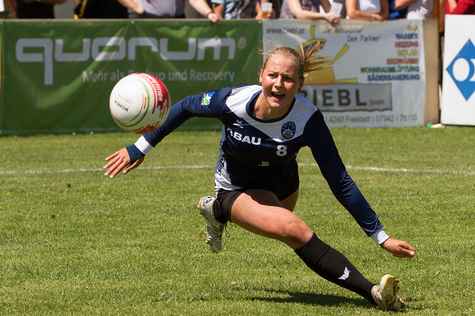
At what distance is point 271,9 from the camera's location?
593 inches

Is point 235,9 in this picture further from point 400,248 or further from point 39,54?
point 400,248

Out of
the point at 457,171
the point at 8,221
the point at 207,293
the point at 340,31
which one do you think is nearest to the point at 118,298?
the point at 207,293

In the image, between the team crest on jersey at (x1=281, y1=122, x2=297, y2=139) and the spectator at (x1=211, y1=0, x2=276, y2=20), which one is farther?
the spectator at (x1=211, y1=0, x2=276, y2=20)

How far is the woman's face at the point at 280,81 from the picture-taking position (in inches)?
205

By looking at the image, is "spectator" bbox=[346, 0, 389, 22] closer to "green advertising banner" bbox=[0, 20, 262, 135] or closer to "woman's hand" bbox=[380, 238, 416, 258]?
"green advertising banner" bbox=[0, 20, 262, 135]

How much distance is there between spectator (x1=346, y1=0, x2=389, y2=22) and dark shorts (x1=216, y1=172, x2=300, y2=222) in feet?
32.0

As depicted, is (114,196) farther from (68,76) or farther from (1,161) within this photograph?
(68,76)

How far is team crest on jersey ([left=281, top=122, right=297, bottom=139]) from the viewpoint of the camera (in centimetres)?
539

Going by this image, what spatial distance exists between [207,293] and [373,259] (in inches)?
64.7

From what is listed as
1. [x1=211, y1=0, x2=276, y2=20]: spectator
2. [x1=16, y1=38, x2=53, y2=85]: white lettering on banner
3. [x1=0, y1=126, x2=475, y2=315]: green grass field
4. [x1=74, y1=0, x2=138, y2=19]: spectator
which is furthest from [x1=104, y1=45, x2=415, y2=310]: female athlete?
[x1=74, y1=0, x2=138, y2=19]: spectator

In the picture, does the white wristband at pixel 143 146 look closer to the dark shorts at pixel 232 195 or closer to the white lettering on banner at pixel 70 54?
the dark shorts at pixel 232 195

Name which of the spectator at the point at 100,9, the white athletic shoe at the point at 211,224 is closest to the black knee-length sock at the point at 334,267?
the white athletic shoe at the point at 211,224

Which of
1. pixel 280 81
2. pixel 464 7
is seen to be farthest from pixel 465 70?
pixel 280 81

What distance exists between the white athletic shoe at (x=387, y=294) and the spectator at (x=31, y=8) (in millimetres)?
10964
